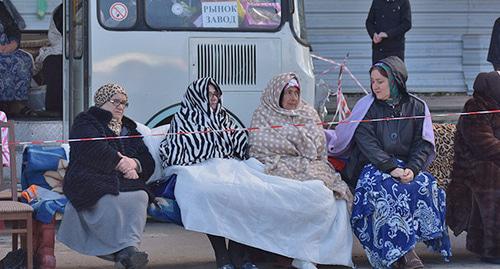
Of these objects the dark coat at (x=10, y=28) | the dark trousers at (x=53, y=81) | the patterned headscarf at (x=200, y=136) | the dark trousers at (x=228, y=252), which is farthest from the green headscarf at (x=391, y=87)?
the dark coat at (x=10, y=28)

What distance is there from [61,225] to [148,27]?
9.11ft

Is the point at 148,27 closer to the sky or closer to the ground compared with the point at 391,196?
closer to the sky

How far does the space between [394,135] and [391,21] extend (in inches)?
179

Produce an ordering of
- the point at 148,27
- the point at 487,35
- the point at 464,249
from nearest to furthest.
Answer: the point at 464,249 < the point at 148,27 < the point at 487,35

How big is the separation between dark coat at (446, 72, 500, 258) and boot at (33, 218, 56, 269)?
2794 millimetres

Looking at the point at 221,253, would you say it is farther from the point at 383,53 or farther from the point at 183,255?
the point at 383,53

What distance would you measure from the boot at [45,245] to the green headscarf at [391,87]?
242 cm

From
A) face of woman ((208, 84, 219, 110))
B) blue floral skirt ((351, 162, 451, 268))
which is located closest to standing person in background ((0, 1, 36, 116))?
face of woman ((208, 84, 219, 110))

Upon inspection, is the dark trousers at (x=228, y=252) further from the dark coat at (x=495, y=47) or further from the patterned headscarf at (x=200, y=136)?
the dark coat at (x=495, y=47)

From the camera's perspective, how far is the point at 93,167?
276 inches

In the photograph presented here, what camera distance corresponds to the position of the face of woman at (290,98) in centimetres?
770

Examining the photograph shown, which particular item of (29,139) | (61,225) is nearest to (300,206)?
(61,225)

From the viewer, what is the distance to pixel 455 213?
7.94m

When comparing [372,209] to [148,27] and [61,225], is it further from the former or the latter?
[148,27]
